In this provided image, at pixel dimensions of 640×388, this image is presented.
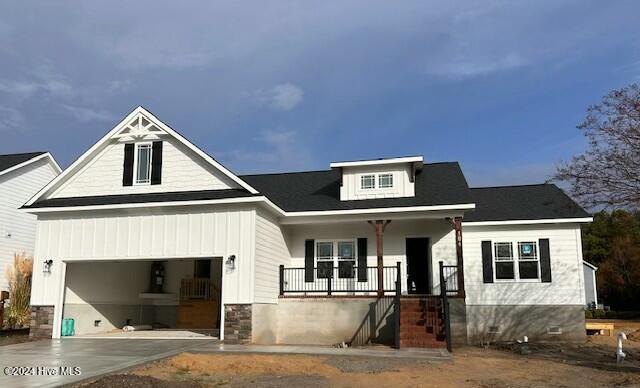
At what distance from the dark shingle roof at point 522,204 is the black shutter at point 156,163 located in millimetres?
9863

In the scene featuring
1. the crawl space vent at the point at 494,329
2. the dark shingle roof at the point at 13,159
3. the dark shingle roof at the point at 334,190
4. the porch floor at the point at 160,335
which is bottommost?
the porch floor at the point at 160,335

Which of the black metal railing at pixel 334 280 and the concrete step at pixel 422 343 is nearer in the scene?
the concrete step at pixel 422 343

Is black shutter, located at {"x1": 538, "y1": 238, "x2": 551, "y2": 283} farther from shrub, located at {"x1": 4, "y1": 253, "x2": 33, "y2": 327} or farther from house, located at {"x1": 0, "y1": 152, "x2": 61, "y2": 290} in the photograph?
house, located at {"x1": 0, "y1": 152, "x2": 61, "y2": 290}

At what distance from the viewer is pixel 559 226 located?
18.2 meters

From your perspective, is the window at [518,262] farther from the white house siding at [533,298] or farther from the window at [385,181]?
the window at [385,181]

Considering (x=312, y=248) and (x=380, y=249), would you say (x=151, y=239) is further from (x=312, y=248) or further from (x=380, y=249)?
(x=380, y=249)

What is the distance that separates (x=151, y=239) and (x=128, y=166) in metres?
2.67

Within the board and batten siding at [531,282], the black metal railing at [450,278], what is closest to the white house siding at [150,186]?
the black metal railing at [450,278]

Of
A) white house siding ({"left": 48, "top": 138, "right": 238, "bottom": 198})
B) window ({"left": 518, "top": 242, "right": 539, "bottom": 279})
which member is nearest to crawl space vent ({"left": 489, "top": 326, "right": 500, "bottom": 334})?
window ({"left": 518, "top": 242, "right": 539, "bottom": 279})

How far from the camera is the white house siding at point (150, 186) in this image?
55.2ft

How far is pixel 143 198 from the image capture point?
16.7 meters

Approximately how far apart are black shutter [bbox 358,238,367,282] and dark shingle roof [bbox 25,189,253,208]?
4756 millimetres

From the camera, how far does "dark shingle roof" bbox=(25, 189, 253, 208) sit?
16.0m

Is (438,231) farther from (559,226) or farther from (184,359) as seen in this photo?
(184,359)
